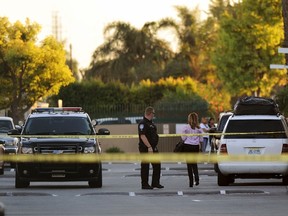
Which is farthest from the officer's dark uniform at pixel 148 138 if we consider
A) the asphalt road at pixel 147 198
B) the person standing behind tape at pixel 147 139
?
the asphalt road at pixel 147 198

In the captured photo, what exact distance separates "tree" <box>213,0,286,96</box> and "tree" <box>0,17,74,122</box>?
34.3ft

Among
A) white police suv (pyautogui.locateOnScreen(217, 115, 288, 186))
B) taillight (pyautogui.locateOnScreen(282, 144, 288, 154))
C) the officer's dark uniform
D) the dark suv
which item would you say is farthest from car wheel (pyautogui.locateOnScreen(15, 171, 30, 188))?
taillight (pyautogui.locateOnScreen(282, 144, 288, 154))

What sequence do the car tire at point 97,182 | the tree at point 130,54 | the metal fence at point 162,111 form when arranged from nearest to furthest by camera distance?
1. the car tire at point 97,182
2. the metal fence at point 162,111
3. the tree at point 130,54

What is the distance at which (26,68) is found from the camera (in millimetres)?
69438

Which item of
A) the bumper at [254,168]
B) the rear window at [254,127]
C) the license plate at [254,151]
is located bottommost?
the bumper at [254,168]

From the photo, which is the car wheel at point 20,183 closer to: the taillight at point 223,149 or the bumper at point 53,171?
the bumper at point 53,171

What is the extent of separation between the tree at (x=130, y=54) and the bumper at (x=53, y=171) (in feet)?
209

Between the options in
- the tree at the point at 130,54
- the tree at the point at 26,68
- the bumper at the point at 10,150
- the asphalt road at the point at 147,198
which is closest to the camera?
the asphalt road at the point at 147,198

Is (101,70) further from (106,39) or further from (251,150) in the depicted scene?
(251,150)

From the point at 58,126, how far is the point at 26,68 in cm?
3866

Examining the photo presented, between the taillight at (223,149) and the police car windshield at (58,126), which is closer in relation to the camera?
the taillight at (223,149)

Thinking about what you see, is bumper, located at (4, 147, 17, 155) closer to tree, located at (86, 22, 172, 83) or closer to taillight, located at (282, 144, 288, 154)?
taillight, located at (282, 144, 288, 154)

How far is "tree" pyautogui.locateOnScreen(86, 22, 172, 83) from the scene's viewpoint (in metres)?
94.2

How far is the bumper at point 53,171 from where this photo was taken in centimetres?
2922
